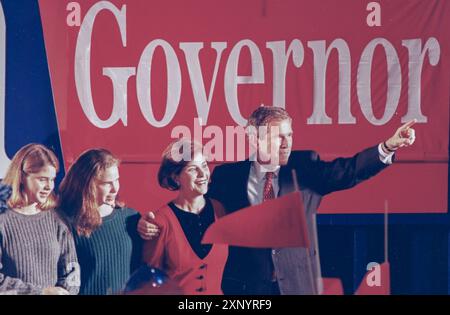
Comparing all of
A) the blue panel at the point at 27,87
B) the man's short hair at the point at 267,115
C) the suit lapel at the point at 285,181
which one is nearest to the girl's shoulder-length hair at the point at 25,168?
the blue panel at the point at 27,87

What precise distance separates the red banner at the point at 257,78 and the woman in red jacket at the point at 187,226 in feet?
0.28

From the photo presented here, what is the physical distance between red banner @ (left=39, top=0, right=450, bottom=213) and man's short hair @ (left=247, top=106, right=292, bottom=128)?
1.5 inches

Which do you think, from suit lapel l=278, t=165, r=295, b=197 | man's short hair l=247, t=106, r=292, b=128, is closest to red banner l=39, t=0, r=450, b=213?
man's short hair l=247, t=106, r=292, b=128

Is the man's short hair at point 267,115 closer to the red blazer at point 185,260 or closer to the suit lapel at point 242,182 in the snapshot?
the suit lapel at point 242,182

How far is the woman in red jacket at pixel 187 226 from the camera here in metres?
6.12

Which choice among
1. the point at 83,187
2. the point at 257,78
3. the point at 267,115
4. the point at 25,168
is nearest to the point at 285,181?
the point at 267,115

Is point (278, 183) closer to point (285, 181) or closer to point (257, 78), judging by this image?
point (285, 181)

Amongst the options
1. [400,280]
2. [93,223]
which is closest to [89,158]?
[93,223]

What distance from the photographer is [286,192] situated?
240 inches

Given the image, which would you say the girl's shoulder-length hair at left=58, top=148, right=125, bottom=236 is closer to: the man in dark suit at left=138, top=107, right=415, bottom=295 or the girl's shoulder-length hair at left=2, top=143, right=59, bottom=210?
the girl's shoulder-length hair at left=2, top=143, right=59, bottom=210

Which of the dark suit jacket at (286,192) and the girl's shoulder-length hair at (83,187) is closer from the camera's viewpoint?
the dark suit jacket at (286,192)

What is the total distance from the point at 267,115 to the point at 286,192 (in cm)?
44

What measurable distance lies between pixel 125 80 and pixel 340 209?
1.42 m

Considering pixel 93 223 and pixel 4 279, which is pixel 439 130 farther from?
pixel 4 279
